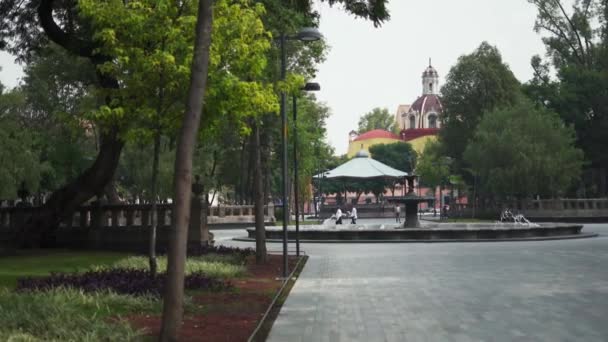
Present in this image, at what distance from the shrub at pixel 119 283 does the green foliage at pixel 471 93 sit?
188ft

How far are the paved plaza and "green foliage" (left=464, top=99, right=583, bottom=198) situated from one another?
32.2 meters

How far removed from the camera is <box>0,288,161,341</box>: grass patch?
7984 millimetres

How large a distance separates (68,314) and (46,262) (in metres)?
9.05

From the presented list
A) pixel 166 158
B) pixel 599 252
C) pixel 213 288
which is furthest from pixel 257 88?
pixel 166 158

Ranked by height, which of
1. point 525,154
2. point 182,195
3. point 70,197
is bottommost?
point 182,195

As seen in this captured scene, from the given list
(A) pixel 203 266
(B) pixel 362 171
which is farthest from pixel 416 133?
(A) pixel 203 266

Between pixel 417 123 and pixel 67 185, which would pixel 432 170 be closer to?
pixel 417 123

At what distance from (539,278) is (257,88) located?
7.29m

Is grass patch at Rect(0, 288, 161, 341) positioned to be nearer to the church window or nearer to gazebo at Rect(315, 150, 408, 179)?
gazebo at Rect(315, 150, 408, 179)

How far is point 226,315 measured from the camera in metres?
10.3

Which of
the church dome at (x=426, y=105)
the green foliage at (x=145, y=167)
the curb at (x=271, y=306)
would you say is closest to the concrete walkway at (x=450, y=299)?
the curb at (x=271, y=306)

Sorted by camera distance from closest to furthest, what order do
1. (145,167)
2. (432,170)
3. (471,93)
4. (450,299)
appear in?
(450,299) → (145,167) → (471,93) → (432,170)

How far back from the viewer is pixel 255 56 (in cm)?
1410

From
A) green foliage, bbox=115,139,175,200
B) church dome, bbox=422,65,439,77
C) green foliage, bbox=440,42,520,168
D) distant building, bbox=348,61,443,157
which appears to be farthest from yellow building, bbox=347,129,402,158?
green foliage, bbox=115,139,175,200
